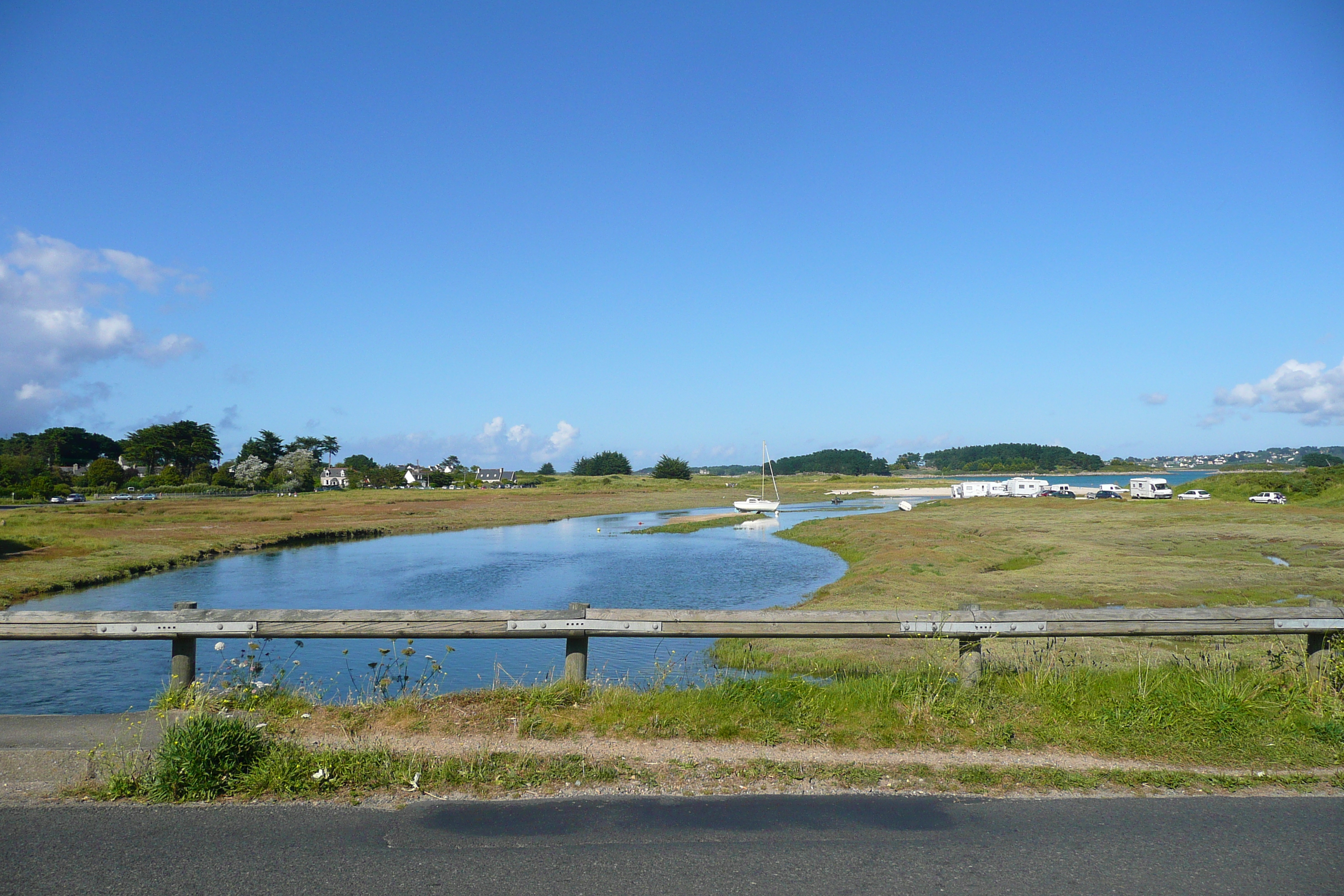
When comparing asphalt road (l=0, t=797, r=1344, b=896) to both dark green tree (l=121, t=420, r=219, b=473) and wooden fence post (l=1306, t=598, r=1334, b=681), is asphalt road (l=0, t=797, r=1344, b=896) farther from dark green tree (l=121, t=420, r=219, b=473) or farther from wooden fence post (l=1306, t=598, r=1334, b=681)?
dark green tree (l=121, t=420, r=219, b=473)

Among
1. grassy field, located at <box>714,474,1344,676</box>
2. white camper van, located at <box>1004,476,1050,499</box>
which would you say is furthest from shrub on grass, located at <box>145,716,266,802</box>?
white camper van, located at <box>1004,476,1050,499</box>

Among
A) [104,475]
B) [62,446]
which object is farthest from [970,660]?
[62,446]

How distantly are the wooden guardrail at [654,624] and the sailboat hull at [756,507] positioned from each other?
7442cm

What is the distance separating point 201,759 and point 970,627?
6568mm

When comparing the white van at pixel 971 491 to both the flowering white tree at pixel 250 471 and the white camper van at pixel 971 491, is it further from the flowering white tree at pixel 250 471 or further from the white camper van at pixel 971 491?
the flowering white tree at pixel 250 471

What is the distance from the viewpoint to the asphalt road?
464cm

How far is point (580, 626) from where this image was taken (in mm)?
7957

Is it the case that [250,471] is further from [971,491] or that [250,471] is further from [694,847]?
[694,847]

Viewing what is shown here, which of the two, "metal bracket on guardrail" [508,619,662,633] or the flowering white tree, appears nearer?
"metal bracket on guardrail" [508,619,662,633]

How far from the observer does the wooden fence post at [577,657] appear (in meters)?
8.05

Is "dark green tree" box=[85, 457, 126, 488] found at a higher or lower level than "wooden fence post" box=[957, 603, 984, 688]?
higher

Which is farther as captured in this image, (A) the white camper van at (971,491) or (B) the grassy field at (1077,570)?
(A) the white camper van at (971,491)

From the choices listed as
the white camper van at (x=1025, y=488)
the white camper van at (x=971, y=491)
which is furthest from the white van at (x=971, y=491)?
the white camper van at (x=1025, y=488)

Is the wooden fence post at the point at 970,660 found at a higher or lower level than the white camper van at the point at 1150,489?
higher
